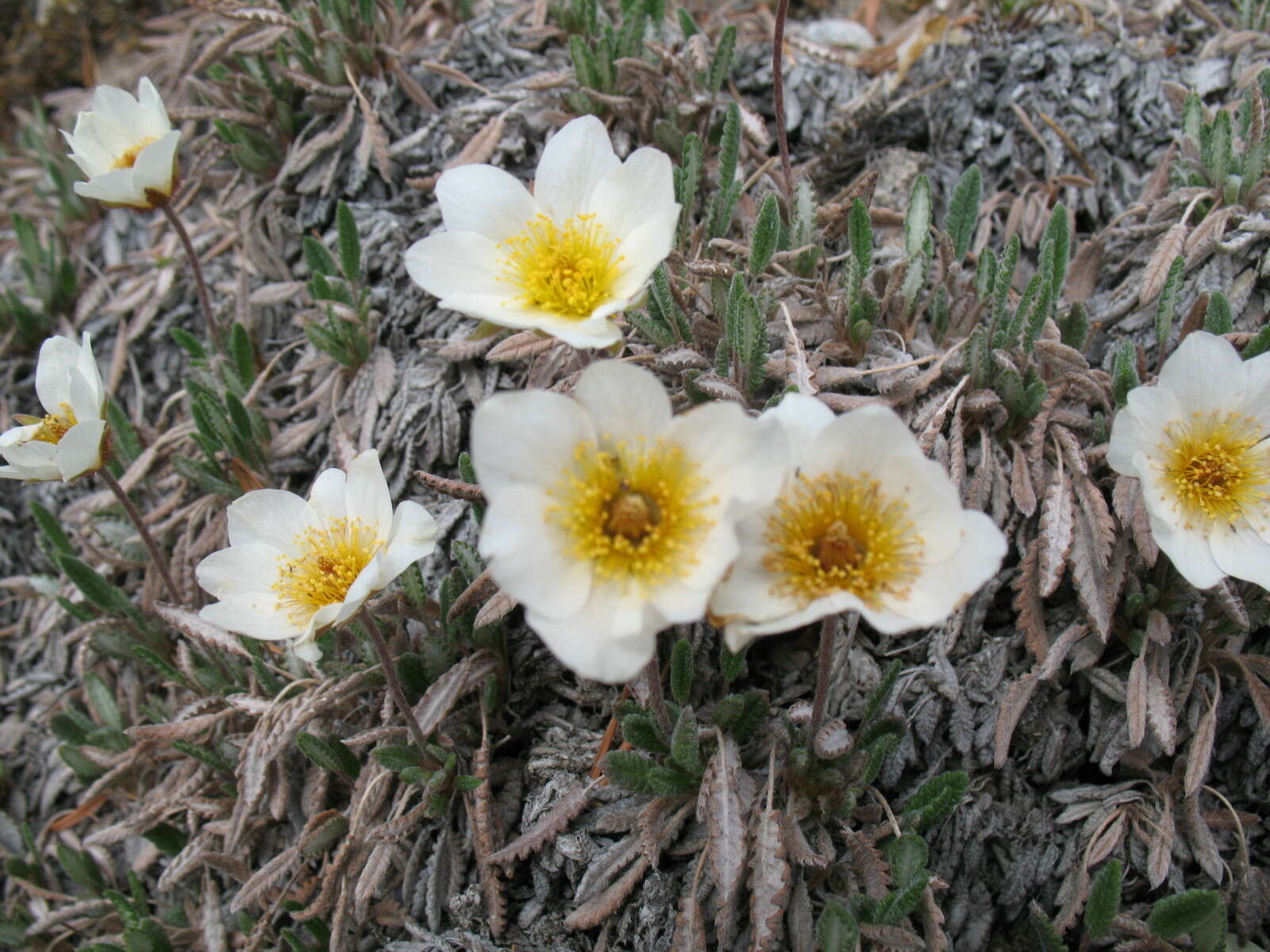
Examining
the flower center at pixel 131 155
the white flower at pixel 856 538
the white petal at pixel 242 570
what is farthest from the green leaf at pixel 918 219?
the flower center at pixel 131 155

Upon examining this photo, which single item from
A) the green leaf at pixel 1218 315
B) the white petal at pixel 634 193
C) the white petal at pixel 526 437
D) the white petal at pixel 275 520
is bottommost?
the white petal at pixel 275 520

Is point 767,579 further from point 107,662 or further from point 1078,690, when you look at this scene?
point 107,662

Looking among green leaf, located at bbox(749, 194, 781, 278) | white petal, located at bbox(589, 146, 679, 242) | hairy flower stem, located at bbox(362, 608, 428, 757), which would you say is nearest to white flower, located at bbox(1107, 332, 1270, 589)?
green leaf, located at bbox(749, 194, 781, 278)

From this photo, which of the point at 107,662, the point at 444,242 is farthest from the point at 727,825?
the point at 107,662

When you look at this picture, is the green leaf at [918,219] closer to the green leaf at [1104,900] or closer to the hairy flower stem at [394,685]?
the green leaf at [1104,900]

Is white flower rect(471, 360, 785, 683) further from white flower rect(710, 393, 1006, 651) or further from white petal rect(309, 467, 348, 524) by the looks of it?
white petal rect(309, 467, 348, 524)

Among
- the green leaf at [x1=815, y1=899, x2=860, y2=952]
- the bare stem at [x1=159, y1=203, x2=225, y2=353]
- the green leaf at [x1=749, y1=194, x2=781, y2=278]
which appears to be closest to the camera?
the green leaf at [x1=815, y1=899, x2=860, y2=952]
